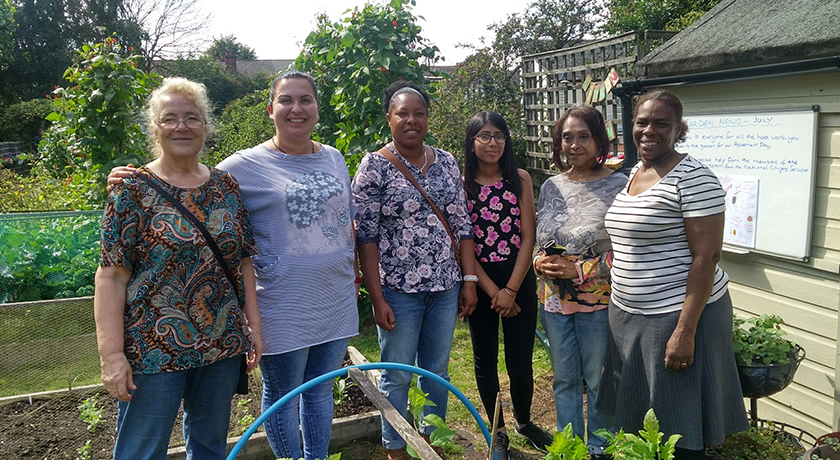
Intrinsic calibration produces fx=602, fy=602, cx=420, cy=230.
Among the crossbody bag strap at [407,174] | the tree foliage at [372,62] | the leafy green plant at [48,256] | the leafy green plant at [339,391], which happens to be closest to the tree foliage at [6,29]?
the leafy green plant at [48,256]

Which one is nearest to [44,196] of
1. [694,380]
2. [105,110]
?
[105,110]

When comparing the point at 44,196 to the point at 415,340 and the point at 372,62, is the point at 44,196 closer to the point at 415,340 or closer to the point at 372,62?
the point at 372,62

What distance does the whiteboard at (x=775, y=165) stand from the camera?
120 inches

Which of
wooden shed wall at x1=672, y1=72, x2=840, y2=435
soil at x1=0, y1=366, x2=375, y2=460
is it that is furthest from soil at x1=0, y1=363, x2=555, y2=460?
wooden shed wall at x1=672, y1=72, x2=840, y2=435

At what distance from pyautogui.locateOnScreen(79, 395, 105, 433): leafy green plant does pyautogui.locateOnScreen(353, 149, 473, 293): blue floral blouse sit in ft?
6.10

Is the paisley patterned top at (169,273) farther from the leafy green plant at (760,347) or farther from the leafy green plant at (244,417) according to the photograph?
the leafy green plant at (760,347)

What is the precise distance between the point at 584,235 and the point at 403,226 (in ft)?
2.79

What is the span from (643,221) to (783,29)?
1553 mm

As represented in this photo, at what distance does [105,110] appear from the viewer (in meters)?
5.37

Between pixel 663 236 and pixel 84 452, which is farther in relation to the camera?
pixel 84 452

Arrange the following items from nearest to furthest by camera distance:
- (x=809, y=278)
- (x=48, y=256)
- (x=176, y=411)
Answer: (x=176, y=411)
(x=809, y=278)
(x=48, y=256)

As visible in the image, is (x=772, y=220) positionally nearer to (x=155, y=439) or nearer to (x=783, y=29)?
(x=783, y=29)

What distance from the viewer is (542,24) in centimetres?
1468

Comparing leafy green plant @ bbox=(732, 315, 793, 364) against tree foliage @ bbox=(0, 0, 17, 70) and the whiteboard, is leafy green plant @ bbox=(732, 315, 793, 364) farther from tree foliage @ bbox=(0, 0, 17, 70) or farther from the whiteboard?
tree foliage @ bbox=(0, 0, 17, 70)
